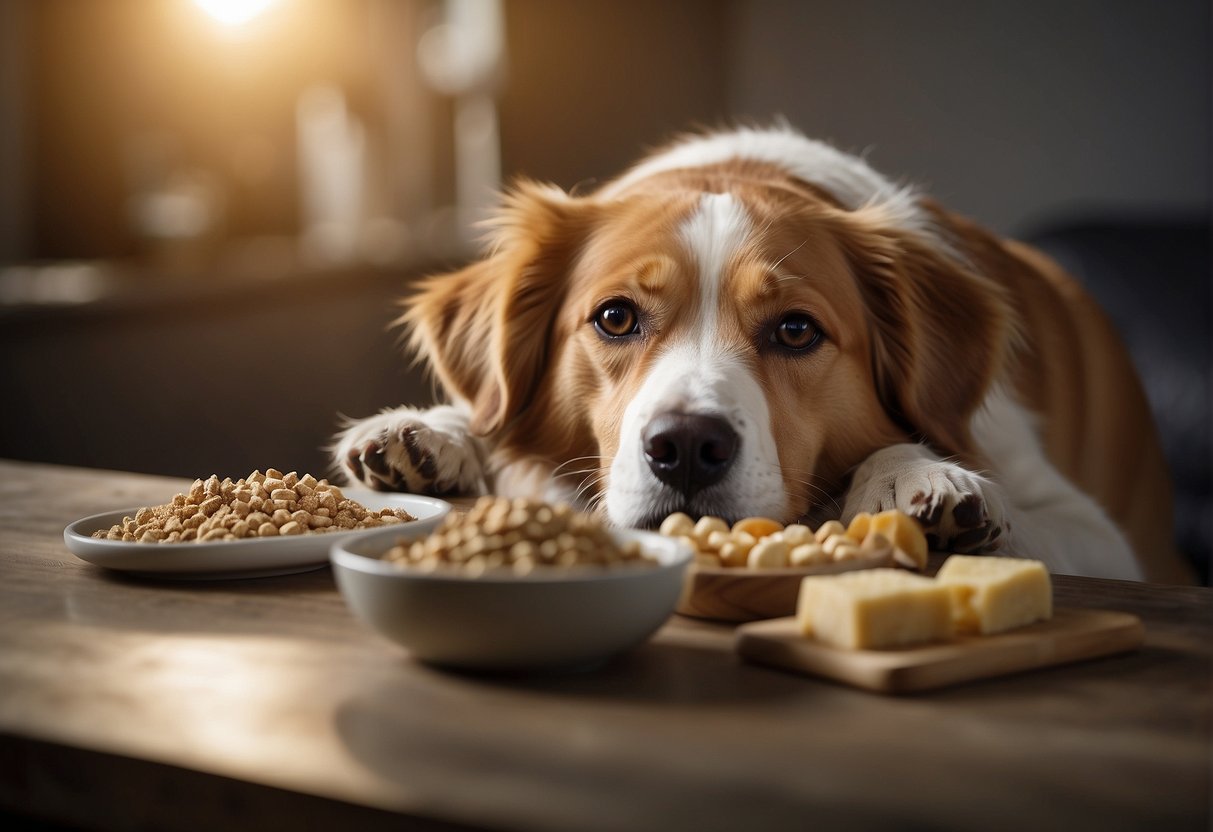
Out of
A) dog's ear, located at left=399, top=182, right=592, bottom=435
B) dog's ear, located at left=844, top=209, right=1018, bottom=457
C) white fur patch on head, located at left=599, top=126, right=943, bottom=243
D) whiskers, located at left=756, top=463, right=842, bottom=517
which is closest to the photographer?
whiskers, located at left=756, top=463, right=842, bottom=517

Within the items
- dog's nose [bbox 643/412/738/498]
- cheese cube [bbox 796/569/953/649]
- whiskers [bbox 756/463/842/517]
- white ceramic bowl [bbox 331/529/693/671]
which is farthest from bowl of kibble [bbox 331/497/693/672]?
whiskers [bbox 756/463/842/517]

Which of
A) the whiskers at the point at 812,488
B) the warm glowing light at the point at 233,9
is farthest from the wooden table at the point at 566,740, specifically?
the warm glowing light at the point at 233,9

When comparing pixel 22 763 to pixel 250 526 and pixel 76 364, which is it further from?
pixel 76 364

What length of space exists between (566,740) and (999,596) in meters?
0.37

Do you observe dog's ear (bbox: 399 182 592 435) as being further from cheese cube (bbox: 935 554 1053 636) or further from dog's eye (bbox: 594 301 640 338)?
cheese cube (bbox: 935 554 1053 636)

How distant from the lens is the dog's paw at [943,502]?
53.5 inches

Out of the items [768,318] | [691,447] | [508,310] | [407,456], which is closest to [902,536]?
[691,447]

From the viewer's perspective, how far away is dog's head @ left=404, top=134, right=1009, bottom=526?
1473 millimetres

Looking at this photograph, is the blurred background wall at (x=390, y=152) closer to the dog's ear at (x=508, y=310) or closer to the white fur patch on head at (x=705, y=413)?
the dog's ear at (x=508, y=310)

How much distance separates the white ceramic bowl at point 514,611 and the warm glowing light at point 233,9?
18.0ft

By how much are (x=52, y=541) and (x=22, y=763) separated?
2.18 feet

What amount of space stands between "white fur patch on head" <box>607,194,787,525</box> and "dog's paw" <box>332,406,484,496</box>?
308 mm

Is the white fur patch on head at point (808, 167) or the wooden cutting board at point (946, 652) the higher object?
the white fur patch on head at point (808, 167)

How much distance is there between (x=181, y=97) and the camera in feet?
18.4
